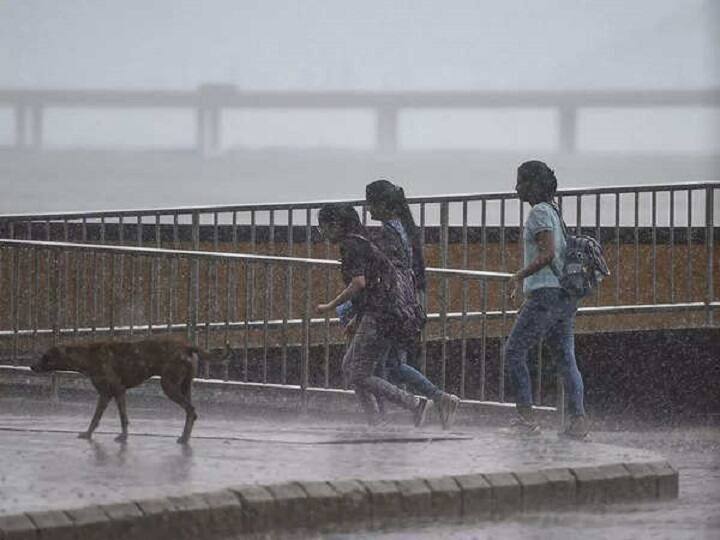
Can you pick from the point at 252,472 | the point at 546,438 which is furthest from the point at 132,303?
the point at 252,472

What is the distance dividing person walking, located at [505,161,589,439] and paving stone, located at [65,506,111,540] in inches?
183

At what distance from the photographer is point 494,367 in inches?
659

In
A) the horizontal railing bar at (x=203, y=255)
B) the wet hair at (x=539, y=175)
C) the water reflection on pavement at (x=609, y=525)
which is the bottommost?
the water reflection on pavement at (x=609, y=525)

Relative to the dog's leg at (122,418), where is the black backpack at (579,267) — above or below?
above

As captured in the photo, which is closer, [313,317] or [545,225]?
[545,225]

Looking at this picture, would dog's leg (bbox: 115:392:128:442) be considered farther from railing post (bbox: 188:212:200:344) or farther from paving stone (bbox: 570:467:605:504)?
railing post (bbox: 188:212:200:344)

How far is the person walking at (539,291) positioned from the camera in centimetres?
1345

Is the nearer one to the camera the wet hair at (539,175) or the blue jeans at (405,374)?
the wet hair at (539,175)

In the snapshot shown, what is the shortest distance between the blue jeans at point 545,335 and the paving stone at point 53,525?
16.2 ft

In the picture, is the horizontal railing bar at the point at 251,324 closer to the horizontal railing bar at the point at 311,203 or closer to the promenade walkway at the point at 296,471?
the horizontal railing bar at the point at 311,203

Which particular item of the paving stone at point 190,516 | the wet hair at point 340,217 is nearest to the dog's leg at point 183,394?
the wet hair at point 340,217

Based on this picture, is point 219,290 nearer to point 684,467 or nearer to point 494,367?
point 494,367

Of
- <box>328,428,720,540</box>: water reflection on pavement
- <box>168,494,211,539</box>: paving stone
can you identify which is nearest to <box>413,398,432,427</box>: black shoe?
<box>328,428,720,540</box>: water reflection on pavement

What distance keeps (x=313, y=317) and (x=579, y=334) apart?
2.06 meters
